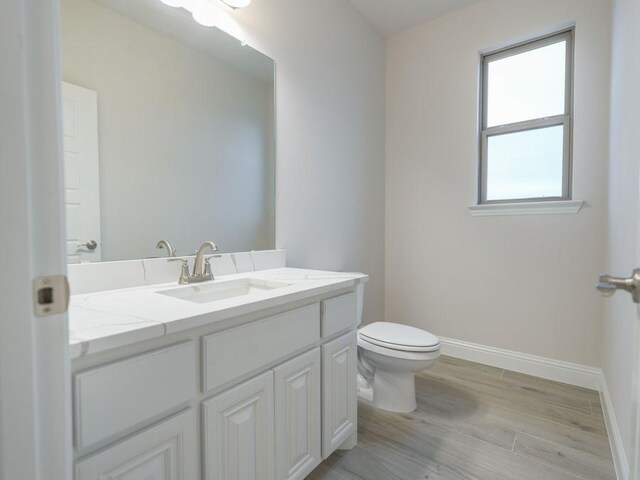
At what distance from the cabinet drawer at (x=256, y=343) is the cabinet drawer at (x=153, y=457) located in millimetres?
110

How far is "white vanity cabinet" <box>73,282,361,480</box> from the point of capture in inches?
25.6

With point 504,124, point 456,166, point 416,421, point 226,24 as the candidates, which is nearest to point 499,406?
point 416,421

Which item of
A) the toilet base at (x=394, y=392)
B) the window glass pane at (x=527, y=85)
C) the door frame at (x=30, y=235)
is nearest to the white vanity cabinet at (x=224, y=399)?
the door frame at (x=30, y=235)

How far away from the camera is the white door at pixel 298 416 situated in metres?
1.07

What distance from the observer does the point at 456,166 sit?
98.2 inches

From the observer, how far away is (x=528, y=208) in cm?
221

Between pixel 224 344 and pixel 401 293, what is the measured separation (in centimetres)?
216

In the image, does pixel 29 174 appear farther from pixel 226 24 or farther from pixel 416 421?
pixel 416 421

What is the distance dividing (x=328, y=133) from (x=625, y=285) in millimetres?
1812

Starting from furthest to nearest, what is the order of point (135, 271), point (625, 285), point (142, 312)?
point (135, 271) < point (142, 312) < point (625, 285)

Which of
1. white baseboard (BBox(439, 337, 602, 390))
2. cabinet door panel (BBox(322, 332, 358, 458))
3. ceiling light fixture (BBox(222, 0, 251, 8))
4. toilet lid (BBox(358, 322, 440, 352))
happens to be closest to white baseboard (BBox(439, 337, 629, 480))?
white baseboard (BBox(439, 337, 602, 390))

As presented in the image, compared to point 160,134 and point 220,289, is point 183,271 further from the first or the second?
point 160,134

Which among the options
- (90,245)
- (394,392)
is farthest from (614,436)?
(90,245)

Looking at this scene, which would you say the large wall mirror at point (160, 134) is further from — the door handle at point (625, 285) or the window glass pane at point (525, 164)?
the window glass pane at point (525, 164)
